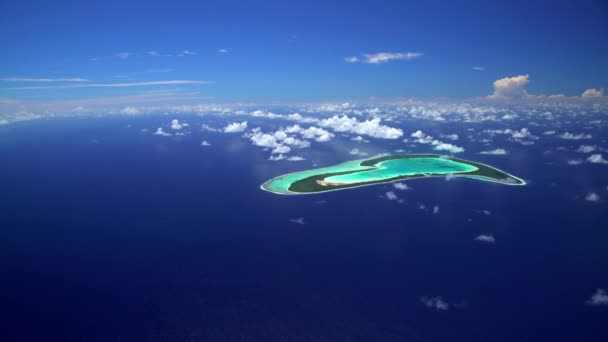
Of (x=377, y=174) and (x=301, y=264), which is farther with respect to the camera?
(x=377, y=174)

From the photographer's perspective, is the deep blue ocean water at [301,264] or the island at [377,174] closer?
the deep blue ocean water at [301,264]

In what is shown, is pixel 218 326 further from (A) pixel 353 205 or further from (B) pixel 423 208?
(B) pixel 423 208

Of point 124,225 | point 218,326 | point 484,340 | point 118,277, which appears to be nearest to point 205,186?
point 124,225

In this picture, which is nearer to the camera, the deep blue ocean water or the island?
the deep blue ocean water

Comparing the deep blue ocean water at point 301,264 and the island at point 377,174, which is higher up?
the island at point 377,174

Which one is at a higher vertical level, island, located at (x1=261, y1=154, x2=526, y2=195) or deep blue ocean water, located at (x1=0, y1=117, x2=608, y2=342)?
island, located at (x1=261, y1=154, x2=526, y2=195)
